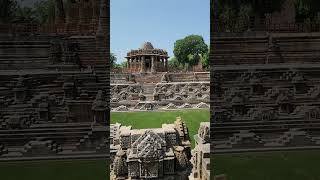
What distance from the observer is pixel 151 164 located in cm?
755

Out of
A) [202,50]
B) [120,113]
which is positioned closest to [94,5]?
[120,113]

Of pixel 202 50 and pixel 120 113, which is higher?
pixel 202 50

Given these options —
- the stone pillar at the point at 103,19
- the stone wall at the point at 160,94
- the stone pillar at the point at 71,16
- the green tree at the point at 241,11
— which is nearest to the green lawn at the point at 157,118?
the stone wall at the point at 160,94

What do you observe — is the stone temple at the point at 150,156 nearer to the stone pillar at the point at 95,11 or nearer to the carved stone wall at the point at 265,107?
the carved stone wall at the point at 265,107

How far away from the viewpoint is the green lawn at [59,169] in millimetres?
5266

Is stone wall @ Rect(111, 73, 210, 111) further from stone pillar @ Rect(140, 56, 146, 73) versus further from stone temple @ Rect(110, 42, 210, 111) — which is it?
stone pillar @ Rect(140, 56, 146, 73)

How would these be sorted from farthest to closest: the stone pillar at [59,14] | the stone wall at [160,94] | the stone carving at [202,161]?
the stone wall at [160,94] < the stone carving at [202,161] < the stone pillar at [59,14]

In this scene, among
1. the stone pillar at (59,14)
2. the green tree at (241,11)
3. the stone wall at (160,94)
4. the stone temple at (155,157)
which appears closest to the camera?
the stone pillar at (59,14)

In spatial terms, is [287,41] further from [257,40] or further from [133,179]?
[133,179]

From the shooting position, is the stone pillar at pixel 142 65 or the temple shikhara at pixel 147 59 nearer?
the stone pillar at pixel 142 65

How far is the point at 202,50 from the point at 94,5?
30.9m

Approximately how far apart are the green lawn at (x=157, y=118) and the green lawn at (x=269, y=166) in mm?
6708

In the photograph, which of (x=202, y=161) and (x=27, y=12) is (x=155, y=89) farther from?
(x=27, y=12)

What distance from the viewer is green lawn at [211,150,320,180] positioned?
566 cm
